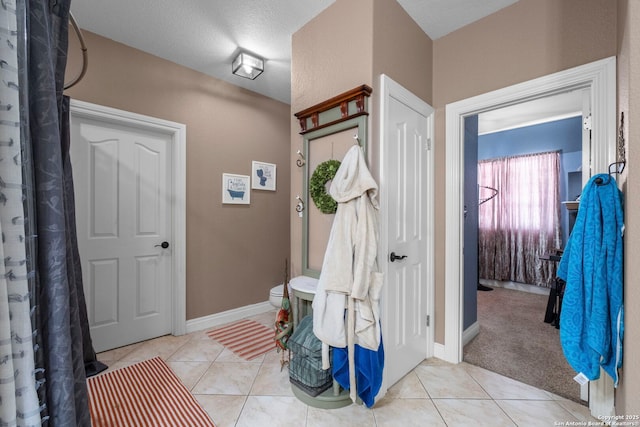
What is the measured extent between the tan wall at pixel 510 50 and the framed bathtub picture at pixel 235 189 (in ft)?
6.50

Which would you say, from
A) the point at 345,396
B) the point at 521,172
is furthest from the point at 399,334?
the point at 521,172

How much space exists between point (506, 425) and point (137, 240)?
2.99 m

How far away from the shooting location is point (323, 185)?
6.14 feet

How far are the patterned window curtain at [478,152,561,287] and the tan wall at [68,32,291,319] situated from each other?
349cm

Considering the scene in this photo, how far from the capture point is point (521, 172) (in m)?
4.47

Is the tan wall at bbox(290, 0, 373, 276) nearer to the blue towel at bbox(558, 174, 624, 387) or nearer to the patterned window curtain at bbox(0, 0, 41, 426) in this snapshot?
the blue towel at bbox(558, 174, 624, 387)

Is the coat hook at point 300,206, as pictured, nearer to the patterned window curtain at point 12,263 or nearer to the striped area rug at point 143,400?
the striped area rug at point 143,400

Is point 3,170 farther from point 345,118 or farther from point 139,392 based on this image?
point 139,392

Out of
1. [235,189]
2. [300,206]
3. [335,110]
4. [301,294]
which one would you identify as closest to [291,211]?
[300,206]

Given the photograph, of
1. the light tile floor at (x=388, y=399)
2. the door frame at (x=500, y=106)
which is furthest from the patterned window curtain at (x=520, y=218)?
the light tile floor at (x=388, y=399)

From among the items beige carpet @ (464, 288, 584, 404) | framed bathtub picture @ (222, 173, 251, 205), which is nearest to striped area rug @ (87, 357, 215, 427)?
framed bathtub picture @ (222, 173, 251, 205)

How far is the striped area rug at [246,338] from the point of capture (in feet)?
7.84

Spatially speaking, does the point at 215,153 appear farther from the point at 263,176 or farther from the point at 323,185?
the point at 323,185

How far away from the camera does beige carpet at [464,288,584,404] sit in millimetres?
1992
